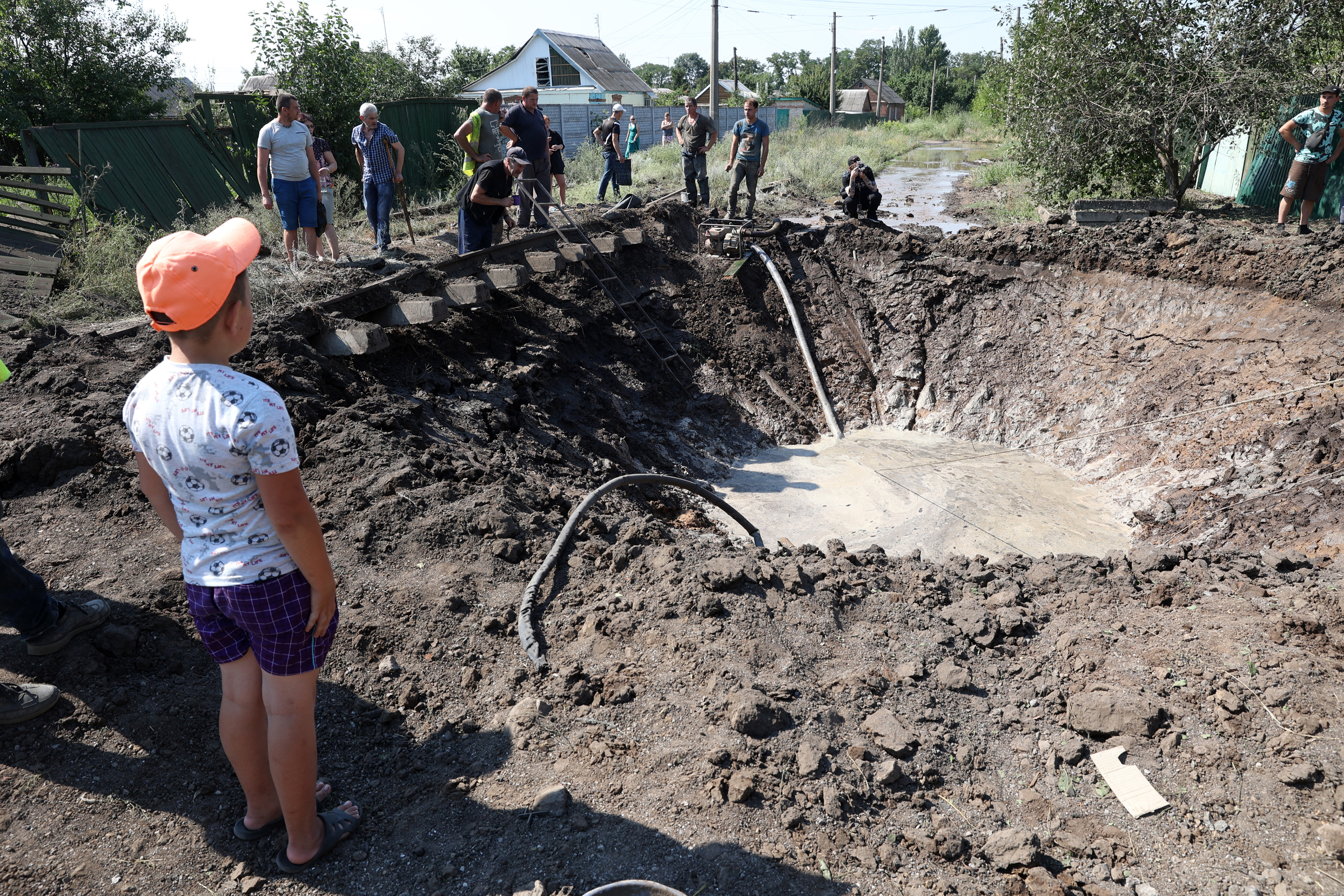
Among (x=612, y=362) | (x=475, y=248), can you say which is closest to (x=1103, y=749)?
(x=612, y=362)

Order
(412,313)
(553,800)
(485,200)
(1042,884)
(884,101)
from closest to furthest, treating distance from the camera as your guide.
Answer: (1042,884) < (553,800) < (412,313) < (485,200) < (884,101)

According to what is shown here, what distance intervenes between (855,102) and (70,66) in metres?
62.6

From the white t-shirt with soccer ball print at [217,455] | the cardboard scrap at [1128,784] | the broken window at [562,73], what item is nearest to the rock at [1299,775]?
the cardboard scrap at [1128,784]

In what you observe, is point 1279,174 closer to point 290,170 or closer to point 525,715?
point 290,170

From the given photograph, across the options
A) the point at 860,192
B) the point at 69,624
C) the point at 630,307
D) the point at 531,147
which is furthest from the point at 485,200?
the point at 860,192

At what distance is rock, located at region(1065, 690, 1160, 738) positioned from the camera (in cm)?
288

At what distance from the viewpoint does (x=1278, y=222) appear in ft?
30.4

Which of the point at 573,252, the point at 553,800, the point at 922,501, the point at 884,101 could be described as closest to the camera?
the point at 553,800

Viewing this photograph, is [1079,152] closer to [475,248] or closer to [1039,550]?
[1039,550]

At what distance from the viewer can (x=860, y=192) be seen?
37.9 feet

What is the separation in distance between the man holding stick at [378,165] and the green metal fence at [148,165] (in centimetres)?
319

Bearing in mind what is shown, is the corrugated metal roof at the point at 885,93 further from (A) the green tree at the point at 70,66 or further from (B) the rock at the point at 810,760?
(B) the rock at the point at 810,760

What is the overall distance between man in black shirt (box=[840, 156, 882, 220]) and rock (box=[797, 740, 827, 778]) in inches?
405

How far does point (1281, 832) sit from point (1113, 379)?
663cm
